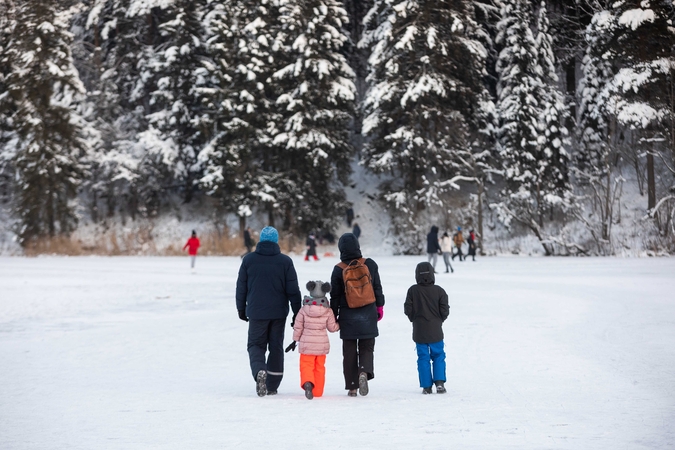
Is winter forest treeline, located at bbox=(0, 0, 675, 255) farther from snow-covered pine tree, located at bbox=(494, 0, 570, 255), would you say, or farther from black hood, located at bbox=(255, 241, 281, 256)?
black hood, located at bbox=(255, 241, 281, 256)

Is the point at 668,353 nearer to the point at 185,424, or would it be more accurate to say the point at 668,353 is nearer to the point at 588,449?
the point at 588,449

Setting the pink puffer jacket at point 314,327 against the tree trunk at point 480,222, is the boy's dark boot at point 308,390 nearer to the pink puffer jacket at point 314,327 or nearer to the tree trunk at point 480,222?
the pink puffer jacket at point 314,327

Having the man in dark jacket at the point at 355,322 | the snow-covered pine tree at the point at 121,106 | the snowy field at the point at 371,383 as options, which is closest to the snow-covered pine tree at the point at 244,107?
the snow-covered pine tree at the point at 121,106

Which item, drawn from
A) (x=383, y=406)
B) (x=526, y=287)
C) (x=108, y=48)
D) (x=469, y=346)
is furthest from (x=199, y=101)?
(x=383, y=406)

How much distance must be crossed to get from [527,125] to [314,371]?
3821 cm

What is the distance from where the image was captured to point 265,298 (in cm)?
823

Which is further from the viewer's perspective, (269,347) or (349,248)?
(269,347)

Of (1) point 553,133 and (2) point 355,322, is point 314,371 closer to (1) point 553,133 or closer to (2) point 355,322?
(2) point 355,322

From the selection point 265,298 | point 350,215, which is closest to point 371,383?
point 265,298

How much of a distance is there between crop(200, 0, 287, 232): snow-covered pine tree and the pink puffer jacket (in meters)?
38.1

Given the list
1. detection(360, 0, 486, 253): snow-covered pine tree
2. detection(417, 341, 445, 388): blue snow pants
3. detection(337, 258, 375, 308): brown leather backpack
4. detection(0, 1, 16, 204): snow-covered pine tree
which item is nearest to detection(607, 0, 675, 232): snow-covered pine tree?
detection(360, 0, 486, 253): snow-covered pine tree

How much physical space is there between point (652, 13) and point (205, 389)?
115 ft

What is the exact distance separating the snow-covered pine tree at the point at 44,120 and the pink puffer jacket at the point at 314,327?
44308mm

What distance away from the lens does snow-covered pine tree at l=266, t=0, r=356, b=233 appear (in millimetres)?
46156
